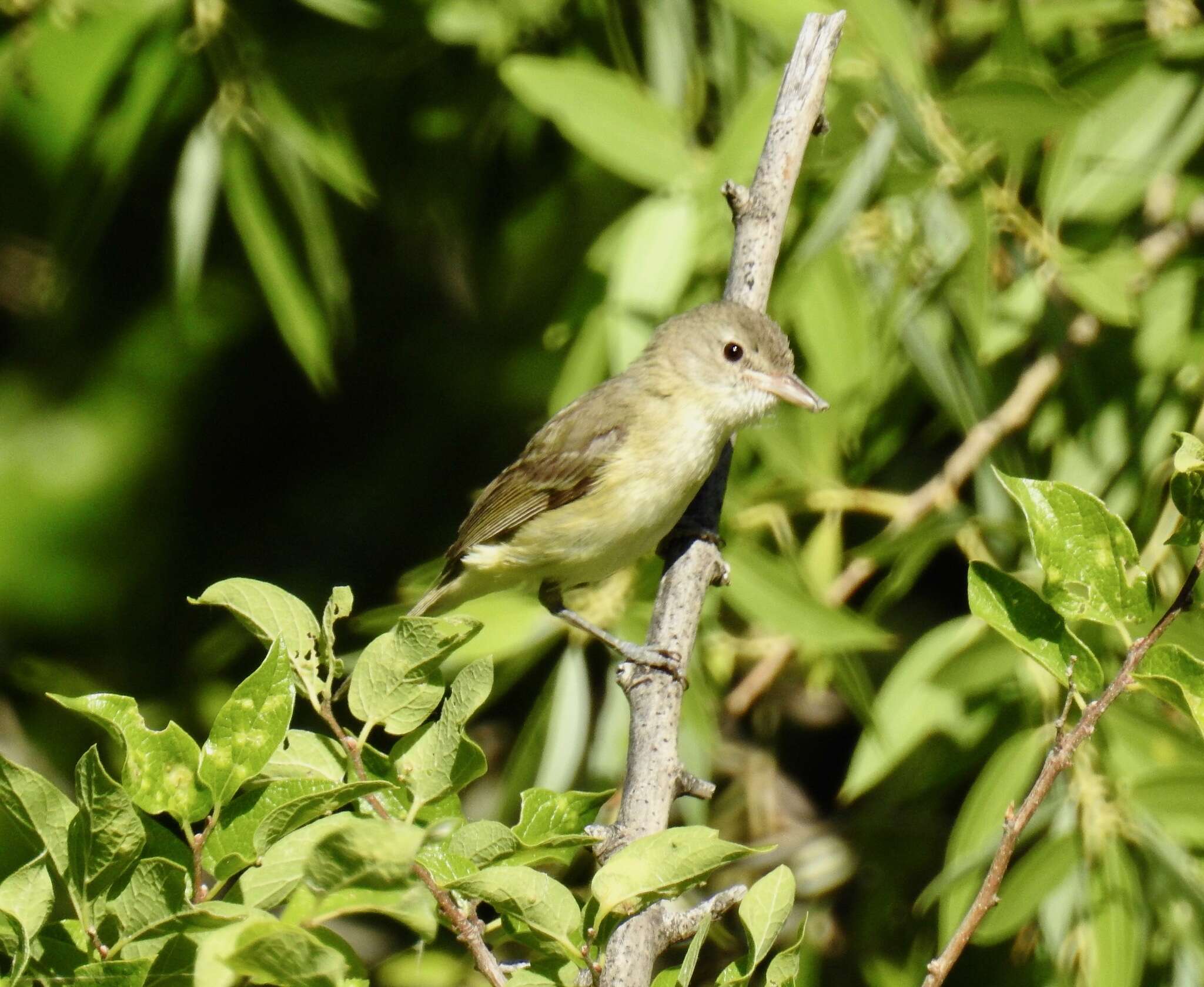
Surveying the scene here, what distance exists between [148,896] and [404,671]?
342 mm

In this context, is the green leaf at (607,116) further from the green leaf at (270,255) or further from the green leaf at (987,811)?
the green leaf at (987,811)

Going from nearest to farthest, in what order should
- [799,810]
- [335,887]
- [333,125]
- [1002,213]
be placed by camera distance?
1. [335,887]
2. [1002,213]
3. [333,125]
4. [799,810]

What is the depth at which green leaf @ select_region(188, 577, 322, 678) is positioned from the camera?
155 centimetres

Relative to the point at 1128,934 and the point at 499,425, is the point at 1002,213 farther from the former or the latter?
the point at 499,425

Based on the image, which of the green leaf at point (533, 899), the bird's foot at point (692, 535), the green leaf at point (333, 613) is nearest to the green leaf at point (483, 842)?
the green leaf at point (533, 899)

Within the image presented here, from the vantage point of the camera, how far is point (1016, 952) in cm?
326

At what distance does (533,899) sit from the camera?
1423 millimetres

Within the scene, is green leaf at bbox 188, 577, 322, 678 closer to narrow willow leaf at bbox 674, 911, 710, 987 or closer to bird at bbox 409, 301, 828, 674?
narrow willow leaf at bbox 674, 911, 710, 987

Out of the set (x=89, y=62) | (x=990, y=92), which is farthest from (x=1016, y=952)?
(x=89, y=62)

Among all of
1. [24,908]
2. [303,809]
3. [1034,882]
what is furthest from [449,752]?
[1034,882]

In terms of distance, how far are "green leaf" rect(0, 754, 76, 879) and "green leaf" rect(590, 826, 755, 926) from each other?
1.78ft

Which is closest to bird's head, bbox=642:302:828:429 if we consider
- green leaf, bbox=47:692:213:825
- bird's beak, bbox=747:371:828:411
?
bird's beak, bbox=747:371:828:411

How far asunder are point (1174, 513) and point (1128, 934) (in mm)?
843

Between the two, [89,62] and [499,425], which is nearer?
[89,62]
